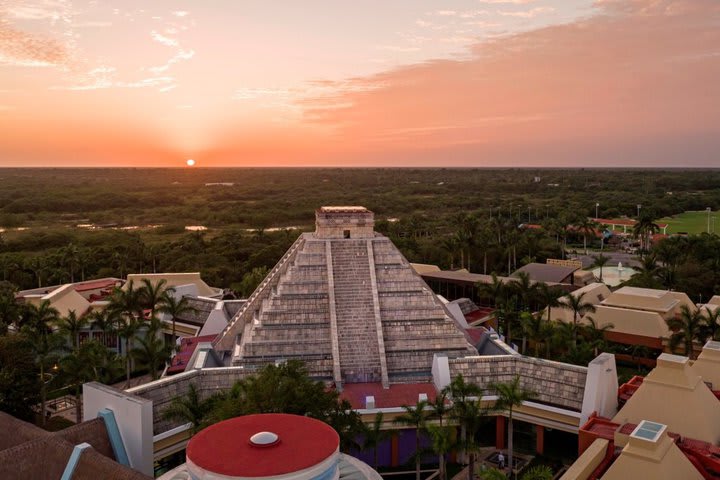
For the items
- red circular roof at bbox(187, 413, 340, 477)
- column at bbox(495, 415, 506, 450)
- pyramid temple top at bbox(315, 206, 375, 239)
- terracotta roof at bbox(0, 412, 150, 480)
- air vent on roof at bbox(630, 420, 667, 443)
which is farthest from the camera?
pyramid temple top at bbox(315, 206, 375, 239)

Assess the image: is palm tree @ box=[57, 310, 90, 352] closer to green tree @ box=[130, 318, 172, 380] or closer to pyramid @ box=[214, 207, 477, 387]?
green tree @ box=[130, 318, 172, 380]

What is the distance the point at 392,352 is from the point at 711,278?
41330 mm

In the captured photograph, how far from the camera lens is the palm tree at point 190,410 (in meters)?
24.7

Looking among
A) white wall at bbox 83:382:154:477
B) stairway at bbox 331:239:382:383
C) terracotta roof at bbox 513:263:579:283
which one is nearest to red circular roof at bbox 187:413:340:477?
white wall at bbox 83:382:154:477

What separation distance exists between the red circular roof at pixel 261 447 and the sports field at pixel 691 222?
107263 millimetres

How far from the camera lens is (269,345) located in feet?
104

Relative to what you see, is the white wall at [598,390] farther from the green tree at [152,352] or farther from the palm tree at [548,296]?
the green tree at [152,352]

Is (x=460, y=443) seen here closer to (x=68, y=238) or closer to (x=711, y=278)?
(x=711, y=278)

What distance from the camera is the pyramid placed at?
31672 millimetres

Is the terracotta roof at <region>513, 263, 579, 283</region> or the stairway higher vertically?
the stairway

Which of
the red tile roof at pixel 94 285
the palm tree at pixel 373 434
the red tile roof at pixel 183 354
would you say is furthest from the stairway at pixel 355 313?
the red tile roof at pixel 94 285

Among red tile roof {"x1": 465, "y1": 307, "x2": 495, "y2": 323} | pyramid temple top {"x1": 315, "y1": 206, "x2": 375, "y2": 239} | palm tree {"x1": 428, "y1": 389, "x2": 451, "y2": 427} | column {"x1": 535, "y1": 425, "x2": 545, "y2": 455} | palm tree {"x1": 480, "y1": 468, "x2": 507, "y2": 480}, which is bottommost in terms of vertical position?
column {"x1": 535, "y1": 425, "x2": 545, "y2": 455}

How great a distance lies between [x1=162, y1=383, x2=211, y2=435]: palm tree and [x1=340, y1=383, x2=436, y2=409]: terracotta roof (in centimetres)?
719

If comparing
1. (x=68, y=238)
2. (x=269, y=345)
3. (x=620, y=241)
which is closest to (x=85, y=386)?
(x=269, y=345)
